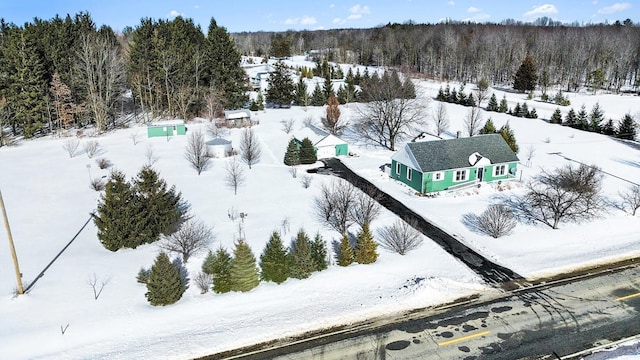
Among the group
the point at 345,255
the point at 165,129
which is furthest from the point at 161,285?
the point at 165,129

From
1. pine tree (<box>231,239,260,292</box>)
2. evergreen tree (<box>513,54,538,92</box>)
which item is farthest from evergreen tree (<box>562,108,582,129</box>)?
pine tree (<box>231,239,260,292</box>)

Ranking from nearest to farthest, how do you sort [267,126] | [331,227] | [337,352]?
[337,352]
[331,227]
[267,126]

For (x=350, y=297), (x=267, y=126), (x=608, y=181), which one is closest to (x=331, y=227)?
(x=350, y=297)

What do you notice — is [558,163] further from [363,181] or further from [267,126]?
[267,126]

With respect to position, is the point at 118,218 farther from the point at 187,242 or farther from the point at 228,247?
the point at 228,247

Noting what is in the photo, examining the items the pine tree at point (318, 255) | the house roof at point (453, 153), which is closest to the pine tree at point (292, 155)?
the house roof at point (453, 153)

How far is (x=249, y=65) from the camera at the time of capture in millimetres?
106062

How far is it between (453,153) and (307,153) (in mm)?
12784

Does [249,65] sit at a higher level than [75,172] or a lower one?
higher

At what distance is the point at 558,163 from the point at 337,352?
3227 cm

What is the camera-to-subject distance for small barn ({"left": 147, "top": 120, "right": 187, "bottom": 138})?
159 feet

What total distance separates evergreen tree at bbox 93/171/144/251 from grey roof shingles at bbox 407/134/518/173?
19506 mm

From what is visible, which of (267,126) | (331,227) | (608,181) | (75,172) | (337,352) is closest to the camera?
(337,352)

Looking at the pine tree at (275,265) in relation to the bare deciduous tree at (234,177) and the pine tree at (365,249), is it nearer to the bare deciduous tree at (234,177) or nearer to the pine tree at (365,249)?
the pine tree at (365,249)
